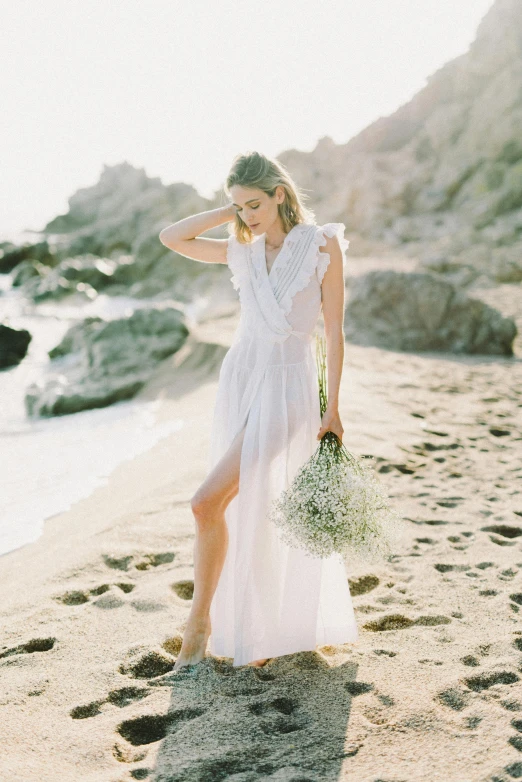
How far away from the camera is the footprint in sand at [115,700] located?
264 centimetres

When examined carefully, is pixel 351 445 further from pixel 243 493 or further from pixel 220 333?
pixel 220 333

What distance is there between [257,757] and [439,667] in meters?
0.91

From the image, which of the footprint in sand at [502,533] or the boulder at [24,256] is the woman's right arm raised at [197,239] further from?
the boulder at [24,256]

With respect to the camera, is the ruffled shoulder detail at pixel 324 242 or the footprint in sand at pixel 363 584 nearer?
the ruffled shoulder detail at pixel 324 242

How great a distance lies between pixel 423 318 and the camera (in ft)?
34.4

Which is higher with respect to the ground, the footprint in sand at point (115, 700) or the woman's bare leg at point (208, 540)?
the woman's bare leg at point (208, 540)

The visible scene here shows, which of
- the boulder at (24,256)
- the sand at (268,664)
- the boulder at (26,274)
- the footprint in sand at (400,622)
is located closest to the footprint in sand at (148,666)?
the sand at (268,664)

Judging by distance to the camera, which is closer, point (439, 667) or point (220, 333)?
point (439, 667)

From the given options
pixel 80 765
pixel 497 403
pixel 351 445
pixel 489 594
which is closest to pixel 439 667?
pixel 489 594

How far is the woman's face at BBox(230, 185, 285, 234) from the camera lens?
294cm

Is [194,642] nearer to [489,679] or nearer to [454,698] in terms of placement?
[454,698]

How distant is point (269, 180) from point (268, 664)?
2.04 metres

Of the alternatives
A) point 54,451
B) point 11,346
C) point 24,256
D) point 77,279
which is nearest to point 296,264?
point 54,451

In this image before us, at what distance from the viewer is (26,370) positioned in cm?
1182
